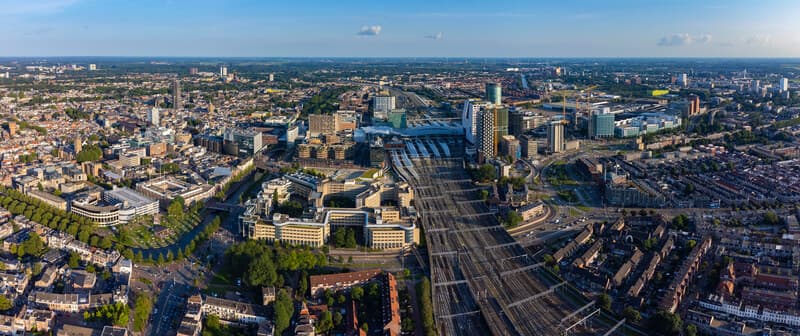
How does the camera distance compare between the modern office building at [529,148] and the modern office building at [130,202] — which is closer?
the modern office building at [130,202]

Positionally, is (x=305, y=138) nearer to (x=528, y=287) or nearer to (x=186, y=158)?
(x=186, y=158)

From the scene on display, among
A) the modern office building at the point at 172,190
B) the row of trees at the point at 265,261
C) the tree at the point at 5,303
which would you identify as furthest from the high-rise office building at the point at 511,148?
the tree at the point at 5,303

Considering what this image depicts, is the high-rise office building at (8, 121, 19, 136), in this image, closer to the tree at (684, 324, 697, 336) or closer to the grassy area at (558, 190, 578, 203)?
the grassy area at (558, 190, 578, 203)

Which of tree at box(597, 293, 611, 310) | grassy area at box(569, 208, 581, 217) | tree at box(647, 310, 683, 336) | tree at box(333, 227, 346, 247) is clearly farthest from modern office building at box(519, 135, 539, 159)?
tree at box(647, 310, 683, 336)

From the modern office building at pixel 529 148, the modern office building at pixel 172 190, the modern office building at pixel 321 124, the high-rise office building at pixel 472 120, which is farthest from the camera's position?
the modern office building at pixel 321 124

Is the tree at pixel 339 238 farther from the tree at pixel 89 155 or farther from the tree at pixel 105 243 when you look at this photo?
the tree at pixel 89 155

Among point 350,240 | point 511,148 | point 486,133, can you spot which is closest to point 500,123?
point 511,148
